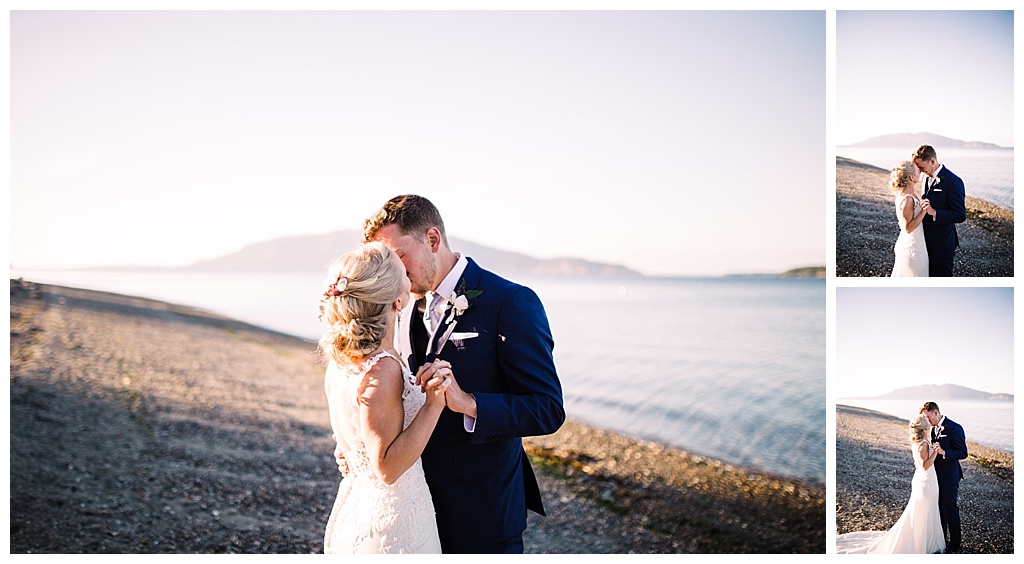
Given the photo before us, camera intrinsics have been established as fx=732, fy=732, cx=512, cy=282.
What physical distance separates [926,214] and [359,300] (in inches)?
109

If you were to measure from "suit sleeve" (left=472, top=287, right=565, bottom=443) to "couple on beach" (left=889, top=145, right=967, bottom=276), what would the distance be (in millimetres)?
2159

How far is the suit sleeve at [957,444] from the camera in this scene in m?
3.29

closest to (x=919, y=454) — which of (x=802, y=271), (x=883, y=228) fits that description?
(x=883, y=228)

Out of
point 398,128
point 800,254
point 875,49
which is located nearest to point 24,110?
point 398,128

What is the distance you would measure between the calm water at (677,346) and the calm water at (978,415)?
2363 millimetres

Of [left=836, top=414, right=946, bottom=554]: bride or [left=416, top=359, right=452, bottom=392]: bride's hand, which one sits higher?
[left=416, top=359, right=452, bottom=392]: bride's hand

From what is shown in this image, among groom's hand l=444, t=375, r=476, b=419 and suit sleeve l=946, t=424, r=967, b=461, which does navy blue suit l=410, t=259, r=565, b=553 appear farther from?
suit sleeve l=946, t=424, r=967, b=461

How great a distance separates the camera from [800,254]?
32.1 feet

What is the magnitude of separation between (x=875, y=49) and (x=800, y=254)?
6.75 metres

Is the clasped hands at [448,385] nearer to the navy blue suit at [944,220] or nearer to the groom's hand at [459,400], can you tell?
the groom's hand at [459,400]

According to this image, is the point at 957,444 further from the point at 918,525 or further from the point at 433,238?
the point at 433,238

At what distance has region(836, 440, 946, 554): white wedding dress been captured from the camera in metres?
3.30

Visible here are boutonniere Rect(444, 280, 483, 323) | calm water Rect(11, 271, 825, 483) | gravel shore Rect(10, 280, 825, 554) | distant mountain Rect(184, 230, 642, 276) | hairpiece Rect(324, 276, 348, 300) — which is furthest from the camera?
distant mountain Rect(184, 230, 642, 276)

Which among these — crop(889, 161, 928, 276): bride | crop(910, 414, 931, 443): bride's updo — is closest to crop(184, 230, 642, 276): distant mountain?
crop(889, 161, 928, 276): bride
